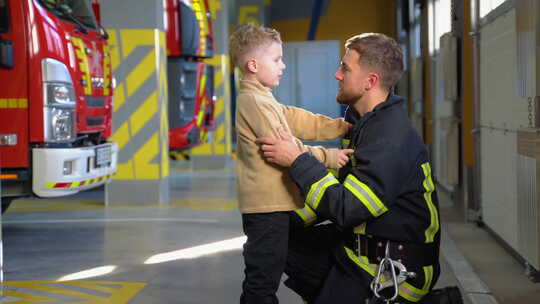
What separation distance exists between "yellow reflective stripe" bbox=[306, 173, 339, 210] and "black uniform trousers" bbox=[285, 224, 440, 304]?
0.32 meters

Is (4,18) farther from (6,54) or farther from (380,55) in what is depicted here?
(380,55)

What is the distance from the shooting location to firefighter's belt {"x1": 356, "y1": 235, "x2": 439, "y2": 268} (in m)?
2.86

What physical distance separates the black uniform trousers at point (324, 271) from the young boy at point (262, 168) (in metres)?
0.07

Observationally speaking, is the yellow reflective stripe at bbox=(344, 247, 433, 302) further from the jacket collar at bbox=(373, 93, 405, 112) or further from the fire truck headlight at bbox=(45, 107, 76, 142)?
the fire truck headlight at bbox=(45, 107, 76, 142)

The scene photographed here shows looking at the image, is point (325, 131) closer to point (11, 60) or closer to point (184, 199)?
point (11, 60)

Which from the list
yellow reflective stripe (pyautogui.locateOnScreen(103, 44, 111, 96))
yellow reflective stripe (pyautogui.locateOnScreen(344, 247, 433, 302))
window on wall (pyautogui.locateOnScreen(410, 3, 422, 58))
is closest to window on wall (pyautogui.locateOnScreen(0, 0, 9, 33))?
yellow reflective stripe (pyautogui.locateOnScreen(103, 44, 111, 96))

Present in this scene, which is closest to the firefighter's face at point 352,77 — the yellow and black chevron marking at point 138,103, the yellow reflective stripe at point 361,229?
the yellow reflective stripe at point 361,229

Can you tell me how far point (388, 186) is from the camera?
2.74 meters

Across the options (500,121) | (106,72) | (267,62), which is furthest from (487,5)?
(267,62)

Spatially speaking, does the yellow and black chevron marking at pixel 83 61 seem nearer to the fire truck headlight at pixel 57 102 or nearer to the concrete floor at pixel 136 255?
the fire truck headlight at pixel 57 102

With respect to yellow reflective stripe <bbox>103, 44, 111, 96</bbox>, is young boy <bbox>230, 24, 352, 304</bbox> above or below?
below

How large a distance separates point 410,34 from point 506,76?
1065cm

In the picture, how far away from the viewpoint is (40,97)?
239 inches

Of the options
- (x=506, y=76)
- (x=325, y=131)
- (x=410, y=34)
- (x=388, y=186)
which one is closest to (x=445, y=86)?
(x=506, y=76)
